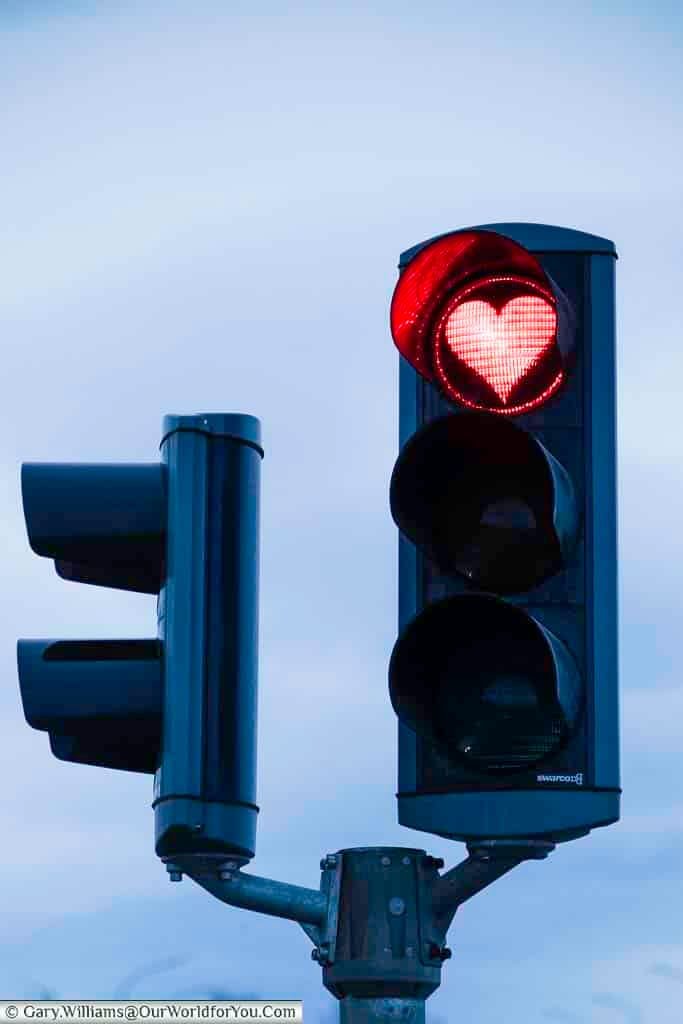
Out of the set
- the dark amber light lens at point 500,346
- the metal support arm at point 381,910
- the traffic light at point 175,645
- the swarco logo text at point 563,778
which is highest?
the dark amber light lens at point 500,346

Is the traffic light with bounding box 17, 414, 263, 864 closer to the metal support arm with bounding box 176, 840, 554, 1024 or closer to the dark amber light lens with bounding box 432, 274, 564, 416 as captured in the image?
the metal support arm with bounding box 176, 840, 554, 1024

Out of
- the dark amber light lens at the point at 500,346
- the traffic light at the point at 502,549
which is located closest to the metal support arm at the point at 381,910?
the traffic light at the point at 502,549

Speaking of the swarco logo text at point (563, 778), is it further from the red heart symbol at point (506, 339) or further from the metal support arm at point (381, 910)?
the red heart symbol at point (506, 339)

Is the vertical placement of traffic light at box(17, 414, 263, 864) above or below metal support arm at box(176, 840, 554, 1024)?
above

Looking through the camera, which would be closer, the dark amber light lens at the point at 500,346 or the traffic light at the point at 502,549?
the traffic light at the point at 502,549

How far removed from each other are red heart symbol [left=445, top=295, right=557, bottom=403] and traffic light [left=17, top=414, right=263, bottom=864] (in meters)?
0.47

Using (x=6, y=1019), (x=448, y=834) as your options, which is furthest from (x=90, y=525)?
(x=6, y=1019)

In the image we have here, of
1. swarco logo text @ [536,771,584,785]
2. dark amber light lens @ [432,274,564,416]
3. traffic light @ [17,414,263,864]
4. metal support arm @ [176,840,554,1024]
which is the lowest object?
metal support arm @ [176,840,554,1024]

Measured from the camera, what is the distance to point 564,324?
3.04m

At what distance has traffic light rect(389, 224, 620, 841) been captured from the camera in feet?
9.51

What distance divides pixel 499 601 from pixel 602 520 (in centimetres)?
31

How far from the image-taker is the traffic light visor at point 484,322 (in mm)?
3041

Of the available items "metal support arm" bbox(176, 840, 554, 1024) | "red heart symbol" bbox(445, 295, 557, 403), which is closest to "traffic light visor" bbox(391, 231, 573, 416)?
"red heart symbol" bbox(445, 295, 557, 403)

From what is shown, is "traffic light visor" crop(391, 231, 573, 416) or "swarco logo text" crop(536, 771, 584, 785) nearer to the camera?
"swarco logo text" crop(536, 771, 584, 785)
